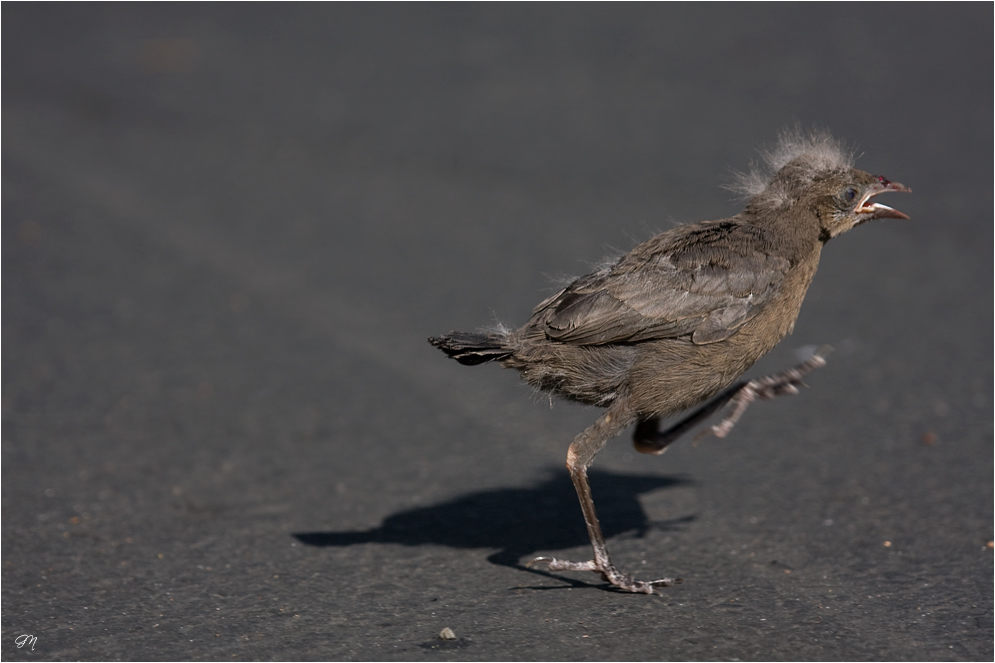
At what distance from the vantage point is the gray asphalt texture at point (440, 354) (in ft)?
14.3

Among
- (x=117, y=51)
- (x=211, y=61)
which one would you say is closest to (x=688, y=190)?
(x=211, y=61)

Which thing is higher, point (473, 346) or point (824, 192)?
point (824, 192)

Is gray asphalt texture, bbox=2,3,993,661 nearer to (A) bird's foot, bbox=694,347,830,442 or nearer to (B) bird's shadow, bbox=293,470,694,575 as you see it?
(B) bird's shadow, bbox=293,470,694,575

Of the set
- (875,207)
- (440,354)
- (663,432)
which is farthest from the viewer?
(440,354)

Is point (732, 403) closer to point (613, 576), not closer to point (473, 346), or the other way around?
point (613, 576)

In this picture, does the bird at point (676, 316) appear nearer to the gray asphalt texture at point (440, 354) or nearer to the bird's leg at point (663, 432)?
the bird's leg at point (663, 432)

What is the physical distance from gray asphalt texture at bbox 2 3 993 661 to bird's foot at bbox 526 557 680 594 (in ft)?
0.17

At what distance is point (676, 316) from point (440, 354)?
295 cm

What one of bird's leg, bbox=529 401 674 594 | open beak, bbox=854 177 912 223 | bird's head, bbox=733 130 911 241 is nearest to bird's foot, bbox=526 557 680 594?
bird's leg, bbox=529 401 674 594

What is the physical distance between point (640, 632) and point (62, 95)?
1014 cm

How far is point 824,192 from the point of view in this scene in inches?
180

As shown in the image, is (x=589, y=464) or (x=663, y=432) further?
(x=663, y=432)

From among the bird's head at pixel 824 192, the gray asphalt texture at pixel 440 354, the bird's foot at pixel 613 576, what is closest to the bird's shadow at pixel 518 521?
the gray asphalt texture at pixel 440 354

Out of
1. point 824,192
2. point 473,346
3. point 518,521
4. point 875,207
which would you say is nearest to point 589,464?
point 473,346
